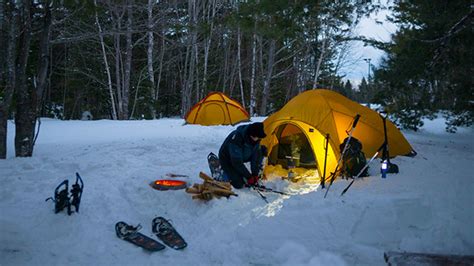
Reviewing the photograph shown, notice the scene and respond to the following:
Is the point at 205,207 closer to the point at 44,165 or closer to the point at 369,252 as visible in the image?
the point at 369,252

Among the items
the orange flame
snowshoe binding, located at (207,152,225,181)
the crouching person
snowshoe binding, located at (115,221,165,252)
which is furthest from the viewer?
snowshoe binding, located at (207,152,225,181)

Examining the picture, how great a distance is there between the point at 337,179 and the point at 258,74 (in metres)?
21.0

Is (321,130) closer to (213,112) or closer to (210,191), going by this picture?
(210,191)

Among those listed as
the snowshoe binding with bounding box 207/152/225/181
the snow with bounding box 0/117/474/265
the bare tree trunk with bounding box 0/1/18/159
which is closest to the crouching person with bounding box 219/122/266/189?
the snowshoe binding with bounding box 207/152/225/181

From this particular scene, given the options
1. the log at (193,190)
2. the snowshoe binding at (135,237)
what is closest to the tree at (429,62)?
the log at (193,190)

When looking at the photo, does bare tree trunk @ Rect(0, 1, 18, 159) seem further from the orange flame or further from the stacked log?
the stacked log

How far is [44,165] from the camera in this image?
6602 mm

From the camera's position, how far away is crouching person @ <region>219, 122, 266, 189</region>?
5.88 metres

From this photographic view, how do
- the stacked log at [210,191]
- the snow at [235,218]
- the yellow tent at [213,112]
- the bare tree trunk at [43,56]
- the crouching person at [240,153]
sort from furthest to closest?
the yellow tent at [213,112] < the bare tree trunk at [43,56] < the crouching person at [240,153] < the stacked log at [210,191] < the snow at [235,218]

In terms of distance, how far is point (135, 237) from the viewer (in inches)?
160

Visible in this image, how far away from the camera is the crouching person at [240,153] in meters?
5.88

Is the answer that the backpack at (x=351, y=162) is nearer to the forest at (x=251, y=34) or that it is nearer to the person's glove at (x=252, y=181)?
the person's glove at (x=252, y=181)

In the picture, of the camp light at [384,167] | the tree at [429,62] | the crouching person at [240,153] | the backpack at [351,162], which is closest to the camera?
the crouching person at [240,153]

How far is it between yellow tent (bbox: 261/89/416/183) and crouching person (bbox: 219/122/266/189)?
1.41m
